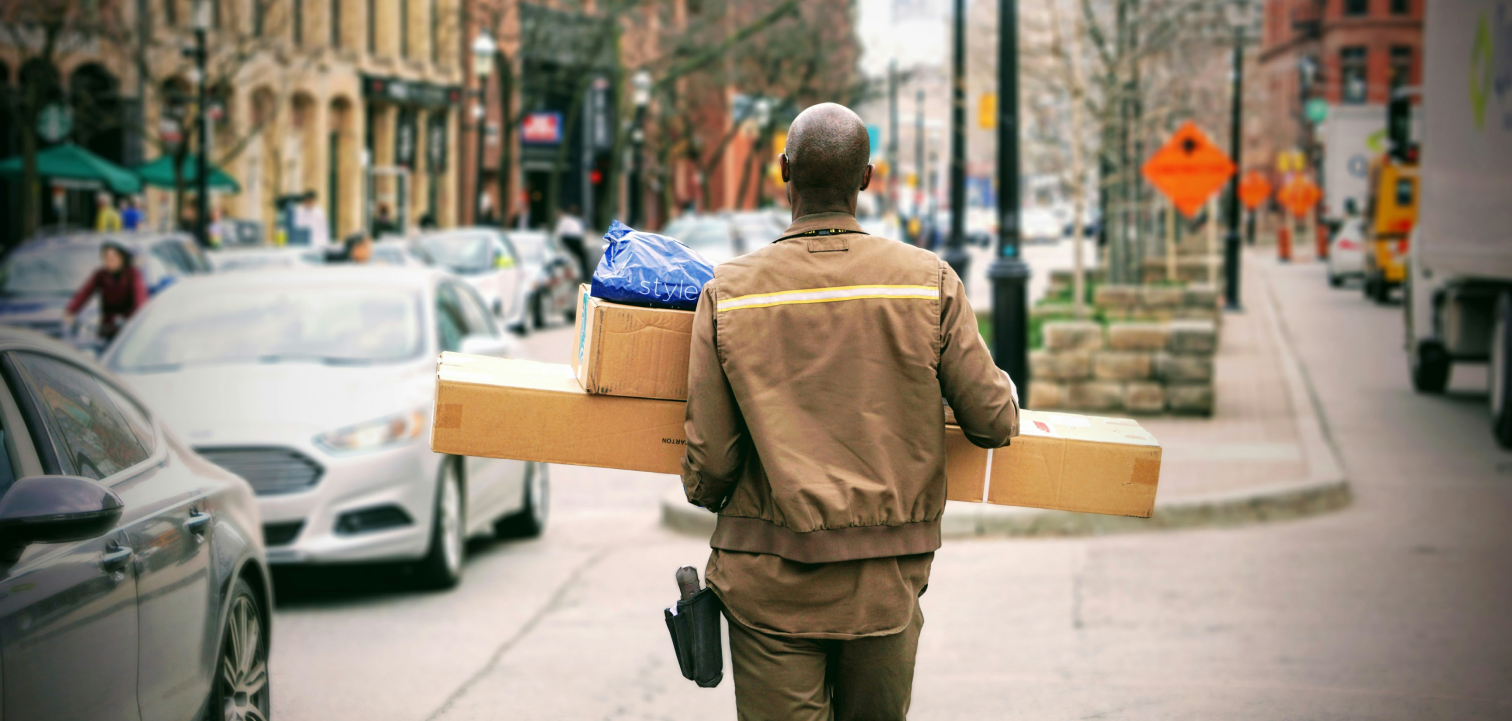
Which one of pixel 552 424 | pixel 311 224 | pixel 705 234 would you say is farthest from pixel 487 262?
pixel 552 424

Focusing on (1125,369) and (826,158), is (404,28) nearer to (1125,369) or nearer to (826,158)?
(1125,369)

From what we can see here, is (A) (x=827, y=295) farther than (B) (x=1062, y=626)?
No

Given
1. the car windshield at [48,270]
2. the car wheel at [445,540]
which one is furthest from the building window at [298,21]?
the car wheel at [445,540]

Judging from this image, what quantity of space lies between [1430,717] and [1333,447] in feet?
25.9

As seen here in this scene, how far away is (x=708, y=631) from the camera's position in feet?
11.3

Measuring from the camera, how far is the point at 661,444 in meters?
3.78

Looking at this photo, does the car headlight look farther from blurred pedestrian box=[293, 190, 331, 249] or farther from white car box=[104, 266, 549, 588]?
blurred pedestrian box=[293, 190, 331, 249]

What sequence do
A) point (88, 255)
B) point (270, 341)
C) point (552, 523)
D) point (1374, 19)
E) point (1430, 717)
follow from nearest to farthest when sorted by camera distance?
point (1430, 717), point (270, 341), point (552, 523), point (88, 255), point (1374, 19)

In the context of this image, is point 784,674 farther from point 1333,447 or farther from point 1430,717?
point 1333,447

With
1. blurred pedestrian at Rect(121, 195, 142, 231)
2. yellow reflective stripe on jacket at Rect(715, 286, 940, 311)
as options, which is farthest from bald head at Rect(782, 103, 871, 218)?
blurred pedestrian at Rect(121, 195, 142, 231)

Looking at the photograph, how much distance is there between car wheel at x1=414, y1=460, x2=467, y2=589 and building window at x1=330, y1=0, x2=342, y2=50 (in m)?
41.2

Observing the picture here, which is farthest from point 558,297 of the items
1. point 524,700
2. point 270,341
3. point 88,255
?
point 524,700

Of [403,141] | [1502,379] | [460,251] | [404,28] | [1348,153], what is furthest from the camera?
[404,28]

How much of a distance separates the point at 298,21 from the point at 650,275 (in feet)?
143
